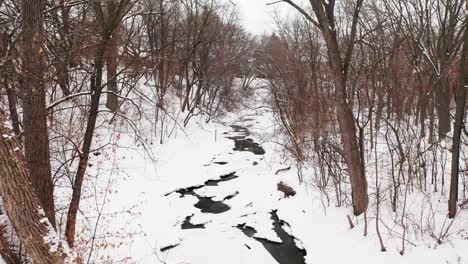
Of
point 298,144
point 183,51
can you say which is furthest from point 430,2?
point 183,51

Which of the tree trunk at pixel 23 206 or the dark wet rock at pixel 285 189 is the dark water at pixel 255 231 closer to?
the dark wet rock at pixel 285 189

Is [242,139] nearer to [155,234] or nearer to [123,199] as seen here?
[123,199]

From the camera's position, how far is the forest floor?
6.46 meters

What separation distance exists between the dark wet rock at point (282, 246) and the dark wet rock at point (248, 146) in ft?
24.3

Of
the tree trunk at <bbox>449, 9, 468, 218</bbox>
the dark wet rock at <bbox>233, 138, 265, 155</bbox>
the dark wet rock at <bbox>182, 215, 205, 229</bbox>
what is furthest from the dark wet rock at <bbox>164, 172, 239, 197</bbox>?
the tree trunk at <bbox>449, 9, 468, 218</bbox>

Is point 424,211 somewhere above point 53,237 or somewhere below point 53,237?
below

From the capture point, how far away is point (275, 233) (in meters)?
7.94

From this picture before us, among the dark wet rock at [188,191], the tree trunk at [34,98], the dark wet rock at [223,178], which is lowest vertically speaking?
the dark wet rock at [223,178]

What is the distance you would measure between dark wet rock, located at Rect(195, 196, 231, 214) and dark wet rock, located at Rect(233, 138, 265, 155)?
18.9 ft

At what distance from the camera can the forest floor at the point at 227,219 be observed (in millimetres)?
6465

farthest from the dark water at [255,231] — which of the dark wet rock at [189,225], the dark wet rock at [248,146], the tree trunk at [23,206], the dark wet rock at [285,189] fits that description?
the tree trunk at [23,206]

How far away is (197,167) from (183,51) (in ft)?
35.7

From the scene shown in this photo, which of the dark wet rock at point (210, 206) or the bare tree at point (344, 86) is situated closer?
the bare tree at point (344, 86)

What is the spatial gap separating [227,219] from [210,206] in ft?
3.70
